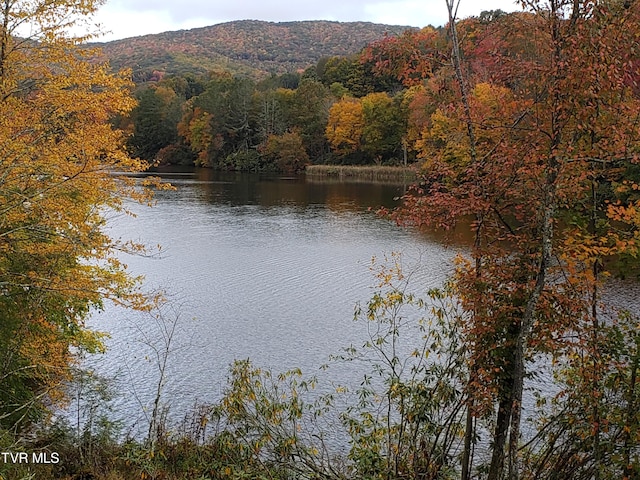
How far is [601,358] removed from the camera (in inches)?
222

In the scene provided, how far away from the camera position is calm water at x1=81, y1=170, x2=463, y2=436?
13.5m

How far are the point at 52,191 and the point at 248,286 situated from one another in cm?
1243

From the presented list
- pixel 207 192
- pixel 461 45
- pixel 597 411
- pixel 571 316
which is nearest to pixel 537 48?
pixel 461 45

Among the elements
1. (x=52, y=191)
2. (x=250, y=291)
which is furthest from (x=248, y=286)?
(x=52, y=191)

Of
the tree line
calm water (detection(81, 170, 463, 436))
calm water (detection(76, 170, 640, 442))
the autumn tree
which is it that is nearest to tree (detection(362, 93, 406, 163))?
calm water (detection(81, 170, 463, 436))

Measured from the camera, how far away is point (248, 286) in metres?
20.3

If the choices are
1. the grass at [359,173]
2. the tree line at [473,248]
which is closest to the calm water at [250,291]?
the tree line at [473,248]

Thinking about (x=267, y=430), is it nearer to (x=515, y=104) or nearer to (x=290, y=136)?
(x=515, y=104)

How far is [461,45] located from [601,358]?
3.65m

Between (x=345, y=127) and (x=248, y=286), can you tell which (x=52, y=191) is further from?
(x=345, y=127)

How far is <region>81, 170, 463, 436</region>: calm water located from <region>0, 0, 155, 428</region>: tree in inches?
68.7

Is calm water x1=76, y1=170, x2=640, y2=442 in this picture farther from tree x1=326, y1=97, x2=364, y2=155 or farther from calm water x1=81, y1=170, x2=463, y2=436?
tree x1=326, y1=97, x2=364, y2=155

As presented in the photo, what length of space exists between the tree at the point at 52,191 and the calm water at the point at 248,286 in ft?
5.73

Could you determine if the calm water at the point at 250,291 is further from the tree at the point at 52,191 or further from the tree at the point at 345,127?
the tree at the point at 345,127
